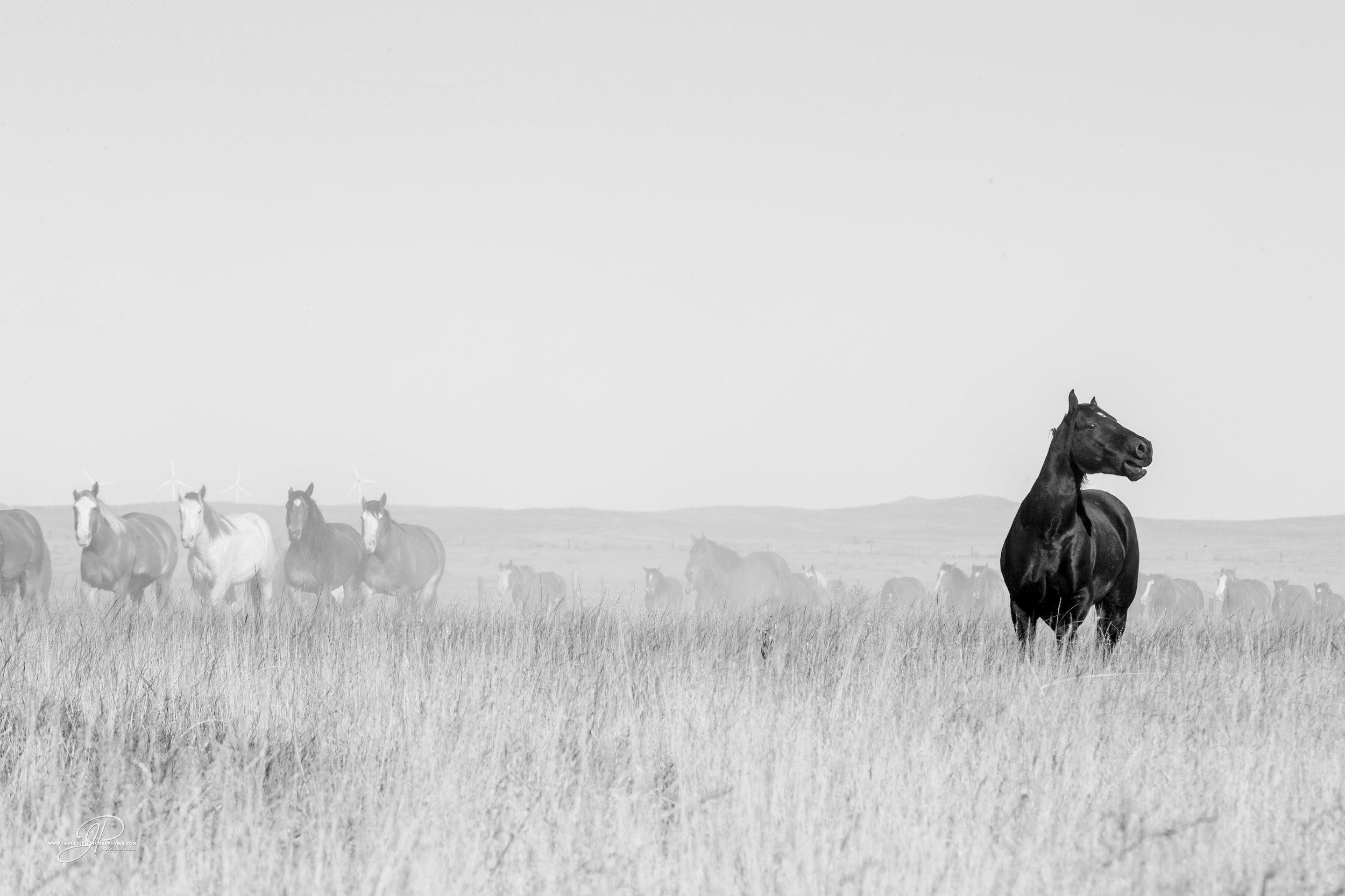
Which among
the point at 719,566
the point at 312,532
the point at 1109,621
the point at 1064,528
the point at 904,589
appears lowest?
the point at 904,589

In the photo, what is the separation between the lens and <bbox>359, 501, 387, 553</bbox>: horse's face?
64.1ft

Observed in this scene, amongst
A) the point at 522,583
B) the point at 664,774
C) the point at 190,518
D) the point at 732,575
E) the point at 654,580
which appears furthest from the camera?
the point at 522,583

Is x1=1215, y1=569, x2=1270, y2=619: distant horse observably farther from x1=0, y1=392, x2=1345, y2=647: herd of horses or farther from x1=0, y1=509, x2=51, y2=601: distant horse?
x1=0, y1=509, x2=51, y2=601: distant horse

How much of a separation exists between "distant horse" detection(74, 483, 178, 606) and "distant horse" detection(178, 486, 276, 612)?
623 mm

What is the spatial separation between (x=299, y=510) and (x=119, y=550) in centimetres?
281

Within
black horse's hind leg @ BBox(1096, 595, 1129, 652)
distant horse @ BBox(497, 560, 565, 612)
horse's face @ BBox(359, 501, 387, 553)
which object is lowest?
distant horse @ BBox(497, 560, 565, 612)

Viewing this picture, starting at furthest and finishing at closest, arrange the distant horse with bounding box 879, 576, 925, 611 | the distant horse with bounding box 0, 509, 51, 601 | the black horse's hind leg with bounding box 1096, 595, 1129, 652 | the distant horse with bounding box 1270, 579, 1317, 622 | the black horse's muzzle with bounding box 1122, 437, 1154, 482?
the distant horse with bounding box 879, 576, 925, 611 → the distant horse with bounding box 1270, 579, 1317, 622 → the distant horse with bounding box 0, 509, 51, 601 → the black horse's hind leg with bounding box 1096, 595, 1129, 652 → the black horse's muzzle with bounding box 1122, 437, 1154, 482

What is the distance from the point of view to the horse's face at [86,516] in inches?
709

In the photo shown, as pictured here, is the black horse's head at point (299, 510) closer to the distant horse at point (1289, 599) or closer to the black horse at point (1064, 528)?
the black horse at point (1064, 528)

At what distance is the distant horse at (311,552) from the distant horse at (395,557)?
56cm

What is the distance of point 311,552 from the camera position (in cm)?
1884

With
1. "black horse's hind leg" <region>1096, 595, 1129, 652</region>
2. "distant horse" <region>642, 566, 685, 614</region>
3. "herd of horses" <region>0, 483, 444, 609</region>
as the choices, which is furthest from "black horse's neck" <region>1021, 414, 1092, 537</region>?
"distant horse" <region>642, 566, 685, 614</region>
